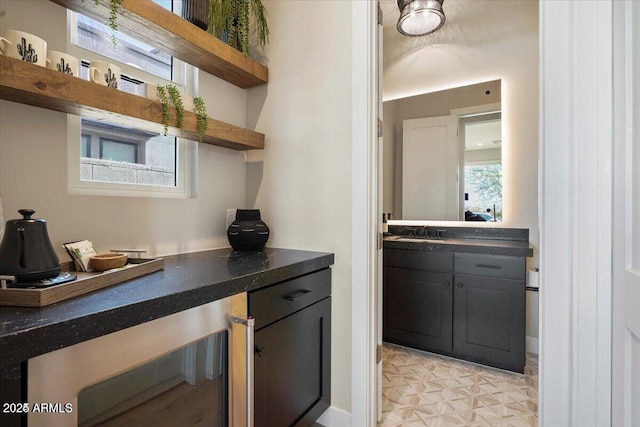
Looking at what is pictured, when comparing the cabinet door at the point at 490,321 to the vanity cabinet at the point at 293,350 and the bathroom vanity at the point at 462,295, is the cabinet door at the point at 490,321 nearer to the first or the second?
the bathroom vanity at the point at 462,295

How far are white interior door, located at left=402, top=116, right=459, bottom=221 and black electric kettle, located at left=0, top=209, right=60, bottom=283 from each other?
8.72 ft

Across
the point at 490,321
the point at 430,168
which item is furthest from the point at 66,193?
the point at 430,168

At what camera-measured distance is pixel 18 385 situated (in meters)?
0.59

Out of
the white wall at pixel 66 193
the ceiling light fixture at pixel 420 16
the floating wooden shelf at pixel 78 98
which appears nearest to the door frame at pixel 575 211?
the ceiling light fixture at pixel 420 16

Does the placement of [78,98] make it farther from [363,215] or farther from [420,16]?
[420,16]

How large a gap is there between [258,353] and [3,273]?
773 mm

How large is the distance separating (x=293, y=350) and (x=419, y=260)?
4.66ft

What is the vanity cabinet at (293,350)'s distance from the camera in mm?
1153

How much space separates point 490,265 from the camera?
7.08 feet

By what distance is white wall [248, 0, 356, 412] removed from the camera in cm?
158

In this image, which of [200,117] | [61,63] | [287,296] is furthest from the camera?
[200,117]

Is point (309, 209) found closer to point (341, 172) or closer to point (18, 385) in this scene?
point (341, 172)

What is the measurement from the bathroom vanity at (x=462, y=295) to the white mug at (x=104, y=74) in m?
2.05

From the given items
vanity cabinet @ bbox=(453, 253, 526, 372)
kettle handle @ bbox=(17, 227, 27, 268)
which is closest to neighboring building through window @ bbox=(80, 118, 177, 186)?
kettle handle @ bbox=(17, 227, 27, 268)
